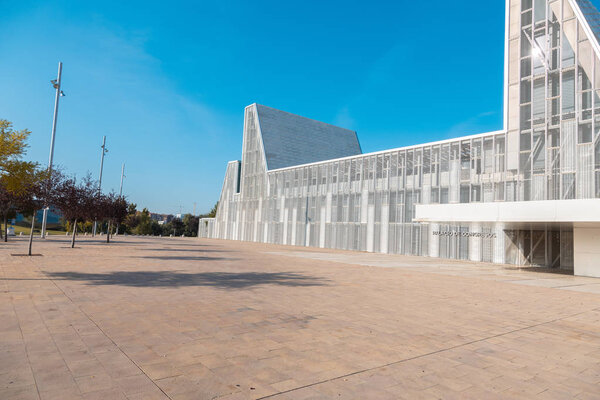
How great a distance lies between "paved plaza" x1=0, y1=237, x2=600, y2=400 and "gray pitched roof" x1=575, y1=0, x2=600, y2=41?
867 inches

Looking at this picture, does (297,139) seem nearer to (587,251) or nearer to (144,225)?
(144,225)

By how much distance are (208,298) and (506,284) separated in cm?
1210

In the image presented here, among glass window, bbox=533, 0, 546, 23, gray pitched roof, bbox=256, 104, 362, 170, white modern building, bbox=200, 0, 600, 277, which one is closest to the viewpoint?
white modern building, bbox=200, 0, 600, 277

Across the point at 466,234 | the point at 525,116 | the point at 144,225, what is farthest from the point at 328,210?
the point at 144,225

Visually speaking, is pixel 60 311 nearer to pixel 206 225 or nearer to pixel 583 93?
pixel 583 93

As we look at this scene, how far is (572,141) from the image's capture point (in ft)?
77.9

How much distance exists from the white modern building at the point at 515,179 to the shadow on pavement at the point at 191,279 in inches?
457

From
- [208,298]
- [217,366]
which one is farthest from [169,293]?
[217,366]

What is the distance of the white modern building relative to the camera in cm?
2069

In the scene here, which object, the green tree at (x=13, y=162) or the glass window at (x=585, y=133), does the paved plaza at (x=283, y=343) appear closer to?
the green tree at (x=13, y=162)

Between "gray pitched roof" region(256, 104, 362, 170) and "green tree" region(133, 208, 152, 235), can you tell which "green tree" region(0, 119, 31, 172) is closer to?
"gray pitched roof" region(256, 104, 362, 170)

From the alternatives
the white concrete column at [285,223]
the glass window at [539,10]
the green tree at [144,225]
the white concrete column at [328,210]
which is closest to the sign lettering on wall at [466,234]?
the white concrete column at [328,210]

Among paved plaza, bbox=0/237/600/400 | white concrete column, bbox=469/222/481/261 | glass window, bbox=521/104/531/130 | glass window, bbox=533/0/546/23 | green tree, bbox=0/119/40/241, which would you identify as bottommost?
paved plaza, bbox=0/237/600/400

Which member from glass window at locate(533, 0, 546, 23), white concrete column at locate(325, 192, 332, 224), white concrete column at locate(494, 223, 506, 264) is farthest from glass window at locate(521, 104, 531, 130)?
white concrete column at locate(325, 192, 332, 224)
